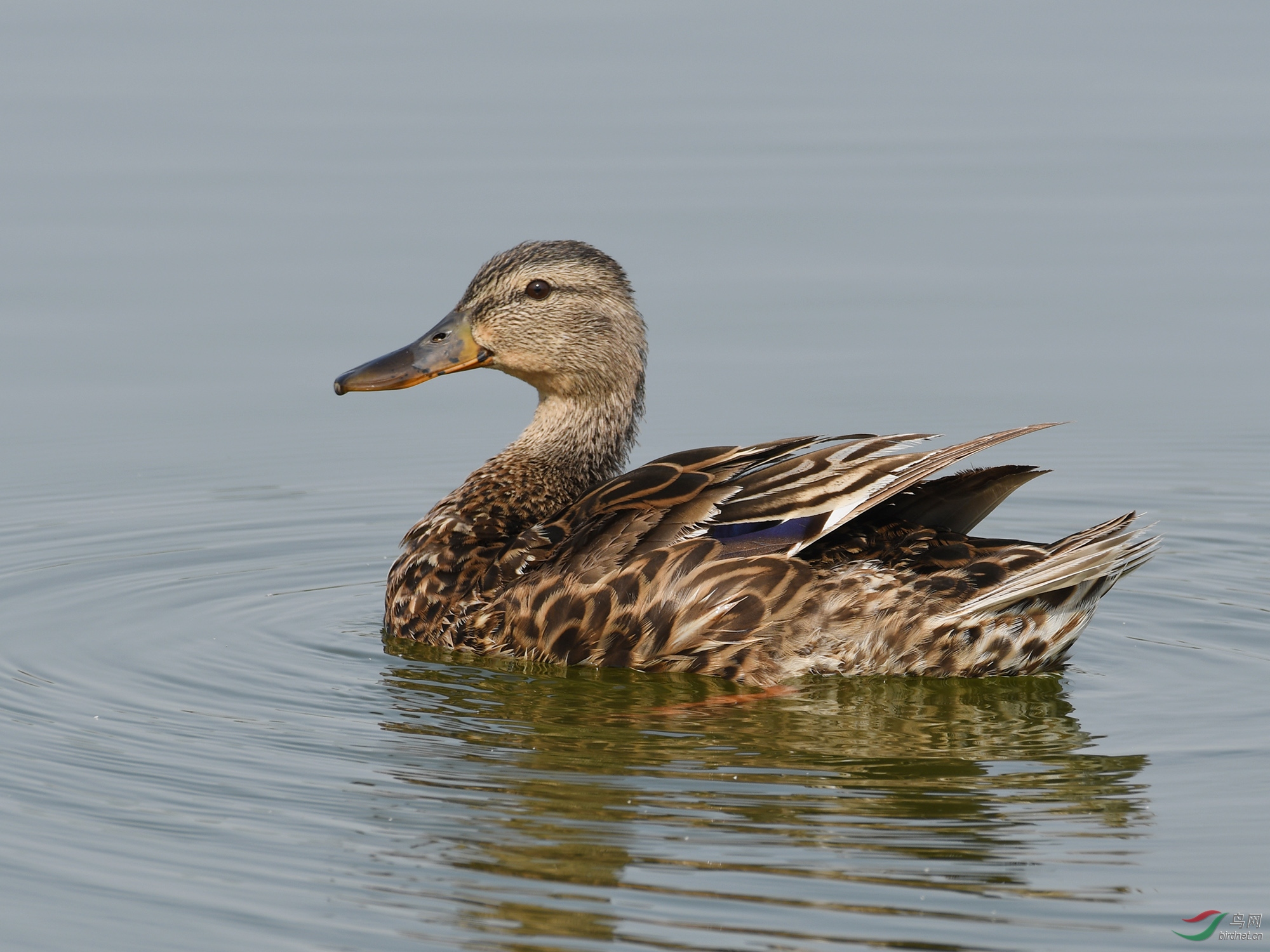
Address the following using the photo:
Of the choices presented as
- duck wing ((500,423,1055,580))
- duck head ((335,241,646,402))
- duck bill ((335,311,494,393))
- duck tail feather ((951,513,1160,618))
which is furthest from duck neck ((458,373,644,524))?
duck tail feather ((951,513,1160,618))

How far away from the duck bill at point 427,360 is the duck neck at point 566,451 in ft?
1.44

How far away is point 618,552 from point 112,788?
2262mm

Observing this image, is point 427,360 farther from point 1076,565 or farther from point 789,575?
point 1076,565

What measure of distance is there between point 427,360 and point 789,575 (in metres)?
2.53

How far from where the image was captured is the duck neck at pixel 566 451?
31.0 feet

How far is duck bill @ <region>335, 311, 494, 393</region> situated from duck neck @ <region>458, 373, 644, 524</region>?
439 millimetres

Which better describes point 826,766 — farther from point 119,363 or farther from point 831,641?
point 119,363

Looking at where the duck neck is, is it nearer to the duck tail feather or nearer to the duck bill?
the duck bill

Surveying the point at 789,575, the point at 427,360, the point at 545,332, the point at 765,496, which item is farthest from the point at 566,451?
the point at 789,575

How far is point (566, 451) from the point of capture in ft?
31.4

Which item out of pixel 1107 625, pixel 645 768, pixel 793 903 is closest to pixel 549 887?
pixel 793 903

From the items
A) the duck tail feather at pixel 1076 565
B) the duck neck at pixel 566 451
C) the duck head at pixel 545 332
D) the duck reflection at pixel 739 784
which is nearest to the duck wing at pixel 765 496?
the duck tail feather at pixel 1076 565

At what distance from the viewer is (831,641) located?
7.89 metres

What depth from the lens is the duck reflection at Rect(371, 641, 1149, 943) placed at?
5.88m
